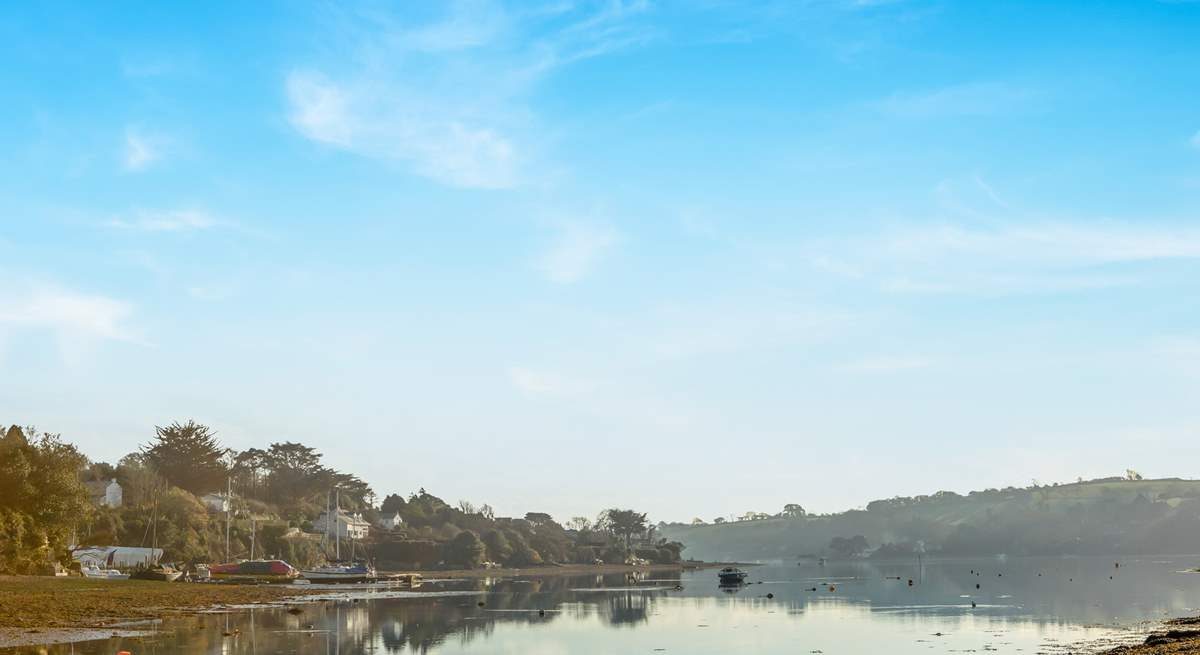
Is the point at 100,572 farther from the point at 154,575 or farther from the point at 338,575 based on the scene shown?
the point at 338,575

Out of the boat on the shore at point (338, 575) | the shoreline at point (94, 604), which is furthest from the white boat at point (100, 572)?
the boat on the shore at point (338, 575)

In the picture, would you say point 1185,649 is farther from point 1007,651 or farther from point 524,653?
point 524,653

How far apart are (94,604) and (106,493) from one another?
91415mm

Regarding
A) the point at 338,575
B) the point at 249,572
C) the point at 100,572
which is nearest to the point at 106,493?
the point at 249,572

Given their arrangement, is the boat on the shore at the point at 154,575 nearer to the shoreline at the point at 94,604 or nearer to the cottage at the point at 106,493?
the shoreline at the point at 94,604

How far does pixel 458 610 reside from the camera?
88.9m

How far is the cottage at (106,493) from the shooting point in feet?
507

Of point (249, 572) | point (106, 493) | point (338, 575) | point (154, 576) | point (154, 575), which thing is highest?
point (106, 493)

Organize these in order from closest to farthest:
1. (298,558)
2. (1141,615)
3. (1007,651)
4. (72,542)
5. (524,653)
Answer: (1007,651), (524,653), (1141,615), (72,542), (298,558)

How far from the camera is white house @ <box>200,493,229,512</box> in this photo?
567 ft

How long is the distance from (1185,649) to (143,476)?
154m

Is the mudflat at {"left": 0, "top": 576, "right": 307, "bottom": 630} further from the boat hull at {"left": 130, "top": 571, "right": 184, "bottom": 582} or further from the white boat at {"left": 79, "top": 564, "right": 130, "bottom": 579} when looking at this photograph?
the white boat at {"left": 79, "top": 564, "right": 130, "bottom": 579}

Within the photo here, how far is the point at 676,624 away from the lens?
7450 centimetres

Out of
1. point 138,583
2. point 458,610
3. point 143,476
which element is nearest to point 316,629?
point 458,610
